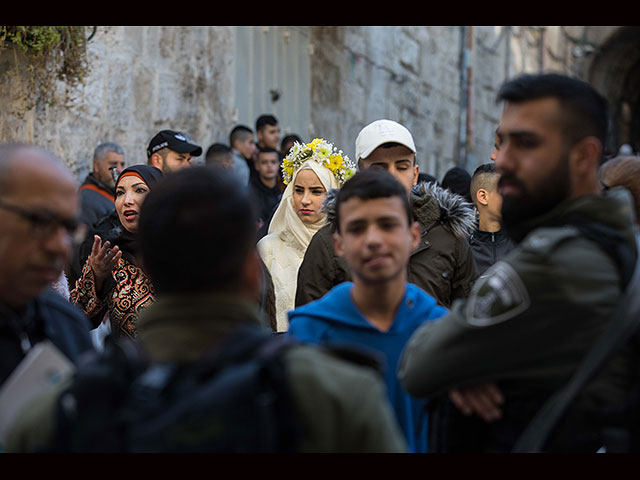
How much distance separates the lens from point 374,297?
2.72 meters

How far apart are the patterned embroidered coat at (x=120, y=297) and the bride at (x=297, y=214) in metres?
0.76

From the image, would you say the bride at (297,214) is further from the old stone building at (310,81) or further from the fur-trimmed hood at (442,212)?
the old stone building at (310,81)

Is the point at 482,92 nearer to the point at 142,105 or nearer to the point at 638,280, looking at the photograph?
the point at 142,105

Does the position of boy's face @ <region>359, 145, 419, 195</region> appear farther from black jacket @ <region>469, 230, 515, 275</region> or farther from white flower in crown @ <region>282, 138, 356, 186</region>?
black jacket @ <region>469, 230, 515, 275</region>

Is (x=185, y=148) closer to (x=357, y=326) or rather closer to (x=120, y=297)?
(x=120, y=297)

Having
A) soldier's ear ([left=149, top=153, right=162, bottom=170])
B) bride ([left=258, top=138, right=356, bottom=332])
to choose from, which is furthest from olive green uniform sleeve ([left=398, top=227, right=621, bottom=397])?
soldier's ear ([left=149, top=153, right=162, bottom=170])

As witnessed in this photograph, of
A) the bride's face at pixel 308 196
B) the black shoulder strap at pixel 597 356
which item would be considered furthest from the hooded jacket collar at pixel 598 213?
the bride's face at pixel 308 196

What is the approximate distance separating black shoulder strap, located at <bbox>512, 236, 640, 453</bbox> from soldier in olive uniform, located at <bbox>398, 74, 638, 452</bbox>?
0.07ft

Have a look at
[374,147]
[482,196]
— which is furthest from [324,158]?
[482,196]

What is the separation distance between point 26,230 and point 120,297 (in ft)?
6.99

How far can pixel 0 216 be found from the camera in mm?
1982

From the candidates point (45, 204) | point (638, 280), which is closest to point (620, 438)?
point (638, 280)

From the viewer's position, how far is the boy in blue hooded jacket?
8.79 ft

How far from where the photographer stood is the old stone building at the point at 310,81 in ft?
23.5
